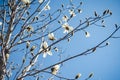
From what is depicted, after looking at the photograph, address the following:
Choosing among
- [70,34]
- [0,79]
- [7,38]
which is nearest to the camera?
[70,34]

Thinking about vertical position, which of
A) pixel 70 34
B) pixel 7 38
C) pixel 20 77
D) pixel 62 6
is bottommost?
pixel 20 77

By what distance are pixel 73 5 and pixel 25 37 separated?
122 centimetres

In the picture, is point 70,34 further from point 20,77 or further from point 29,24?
point 29,24

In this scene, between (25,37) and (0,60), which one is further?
(25,37)

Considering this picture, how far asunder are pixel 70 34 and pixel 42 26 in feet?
4.48

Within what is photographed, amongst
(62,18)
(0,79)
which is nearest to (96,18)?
(62,18)

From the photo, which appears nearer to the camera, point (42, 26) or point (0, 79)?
point (0, 79)

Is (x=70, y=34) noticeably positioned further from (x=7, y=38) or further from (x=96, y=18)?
(x=7, y=38)

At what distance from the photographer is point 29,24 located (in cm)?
423

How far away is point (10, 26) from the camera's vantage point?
3.78m

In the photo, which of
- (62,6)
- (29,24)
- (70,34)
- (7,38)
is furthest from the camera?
(62,6)

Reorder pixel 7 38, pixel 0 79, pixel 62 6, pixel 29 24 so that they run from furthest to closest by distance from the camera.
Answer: pixel 62 6 < pixel 29 24 < pixel 7 38 < pixel 0 79

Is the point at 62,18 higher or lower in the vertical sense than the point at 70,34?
higher

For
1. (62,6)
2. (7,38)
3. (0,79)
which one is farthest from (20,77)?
(62,6)
